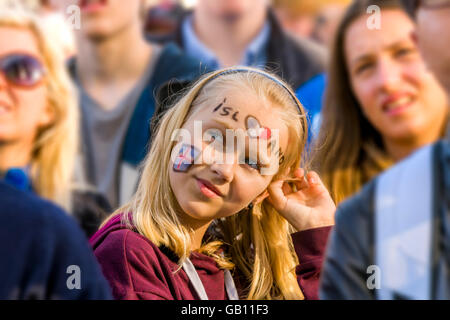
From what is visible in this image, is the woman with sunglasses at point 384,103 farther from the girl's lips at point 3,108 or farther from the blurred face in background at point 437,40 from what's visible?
the girl's lips at point 3,108

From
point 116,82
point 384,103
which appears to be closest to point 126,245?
point 384,103

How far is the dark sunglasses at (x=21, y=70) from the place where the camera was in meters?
2.38

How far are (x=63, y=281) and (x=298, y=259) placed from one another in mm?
641

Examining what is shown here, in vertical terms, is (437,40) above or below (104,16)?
below

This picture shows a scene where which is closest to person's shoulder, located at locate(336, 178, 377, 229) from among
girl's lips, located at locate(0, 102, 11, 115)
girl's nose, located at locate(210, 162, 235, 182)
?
girl's nose, located at locate(210, 162, 235, 182)

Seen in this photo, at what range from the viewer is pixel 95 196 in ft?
8.38

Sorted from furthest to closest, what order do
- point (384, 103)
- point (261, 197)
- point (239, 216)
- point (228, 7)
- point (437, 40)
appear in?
1. point (228, 7)
2. point (384, 103)
3. point (239, 216)
4. point (261, 197)
5. point (437, 40)

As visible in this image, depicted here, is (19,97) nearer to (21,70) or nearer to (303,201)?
(21,70)

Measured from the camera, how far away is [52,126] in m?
2.55

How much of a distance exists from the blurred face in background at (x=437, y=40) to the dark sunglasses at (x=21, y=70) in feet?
4.96

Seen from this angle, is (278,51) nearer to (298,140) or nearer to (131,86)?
(131,86)

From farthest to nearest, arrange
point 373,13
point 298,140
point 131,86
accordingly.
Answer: point 131,86, point 373,13, point 298,140

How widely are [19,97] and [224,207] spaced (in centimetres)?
112
